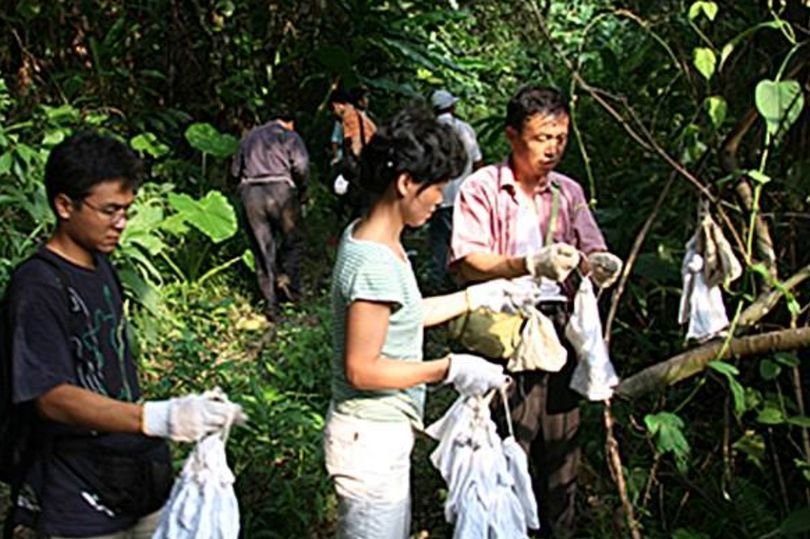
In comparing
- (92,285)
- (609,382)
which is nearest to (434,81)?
(609,382)

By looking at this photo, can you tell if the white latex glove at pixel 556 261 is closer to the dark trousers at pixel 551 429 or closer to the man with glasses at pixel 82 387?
the dark trousers at pixel 551 429

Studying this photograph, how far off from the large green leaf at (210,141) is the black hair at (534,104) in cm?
509

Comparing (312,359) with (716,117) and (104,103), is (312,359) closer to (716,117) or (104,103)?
(716,117)

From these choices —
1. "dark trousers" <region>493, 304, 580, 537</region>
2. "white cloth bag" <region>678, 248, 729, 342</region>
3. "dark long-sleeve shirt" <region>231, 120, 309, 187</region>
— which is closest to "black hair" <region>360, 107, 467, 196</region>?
"white cloth bag" <region>678, 248, 729, 342</region>

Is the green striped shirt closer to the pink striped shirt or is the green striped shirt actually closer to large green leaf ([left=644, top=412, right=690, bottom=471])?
the pink striped shirt

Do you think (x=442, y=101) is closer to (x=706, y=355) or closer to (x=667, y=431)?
(x=706, y=355)

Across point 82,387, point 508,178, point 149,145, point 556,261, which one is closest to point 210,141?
point 149,145

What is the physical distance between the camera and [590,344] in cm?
265

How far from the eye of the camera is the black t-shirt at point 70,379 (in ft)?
5.87

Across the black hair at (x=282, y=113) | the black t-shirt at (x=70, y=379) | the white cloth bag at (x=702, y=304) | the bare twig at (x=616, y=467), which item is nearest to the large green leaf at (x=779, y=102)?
the white cloth bag at (x=702, y=304)

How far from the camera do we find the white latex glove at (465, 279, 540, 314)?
8.40 ft

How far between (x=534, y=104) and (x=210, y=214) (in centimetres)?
406

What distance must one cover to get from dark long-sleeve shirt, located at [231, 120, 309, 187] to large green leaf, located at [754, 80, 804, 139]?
173 inches

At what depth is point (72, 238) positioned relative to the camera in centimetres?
191
